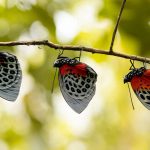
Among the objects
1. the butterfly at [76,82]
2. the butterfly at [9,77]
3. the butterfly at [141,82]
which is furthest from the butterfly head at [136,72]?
the butterfly at [9,77]

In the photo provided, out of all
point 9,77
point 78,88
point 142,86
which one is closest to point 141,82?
point 142,86

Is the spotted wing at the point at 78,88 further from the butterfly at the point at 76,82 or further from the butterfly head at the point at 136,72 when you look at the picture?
the butterfly head at the point at 136,72

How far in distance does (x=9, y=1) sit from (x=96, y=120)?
2.25 metres

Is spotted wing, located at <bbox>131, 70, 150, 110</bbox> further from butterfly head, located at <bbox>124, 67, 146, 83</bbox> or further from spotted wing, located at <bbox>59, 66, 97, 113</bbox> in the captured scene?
spotted wing, located at <bbox>59, 66, 97, 113</bbox>

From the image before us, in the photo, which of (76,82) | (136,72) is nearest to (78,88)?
(76,82)

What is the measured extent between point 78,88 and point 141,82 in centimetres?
18

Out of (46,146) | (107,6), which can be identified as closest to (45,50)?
(107,6)

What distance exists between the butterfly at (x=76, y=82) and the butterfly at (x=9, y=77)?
13 centimetres

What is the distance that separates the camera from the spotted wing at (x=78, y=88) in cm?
158

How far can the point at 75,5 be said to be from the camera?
3172mm

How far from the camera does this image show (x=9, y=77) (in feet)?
5.28

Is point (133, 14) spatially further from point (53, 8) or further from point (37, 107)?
point (37, 107)

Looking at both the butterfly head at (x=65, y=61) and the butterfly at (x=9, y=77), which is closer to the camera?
the butterfly at (x=9, y=77)

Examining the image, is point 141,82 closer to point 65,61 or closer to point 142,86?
point 142,86
